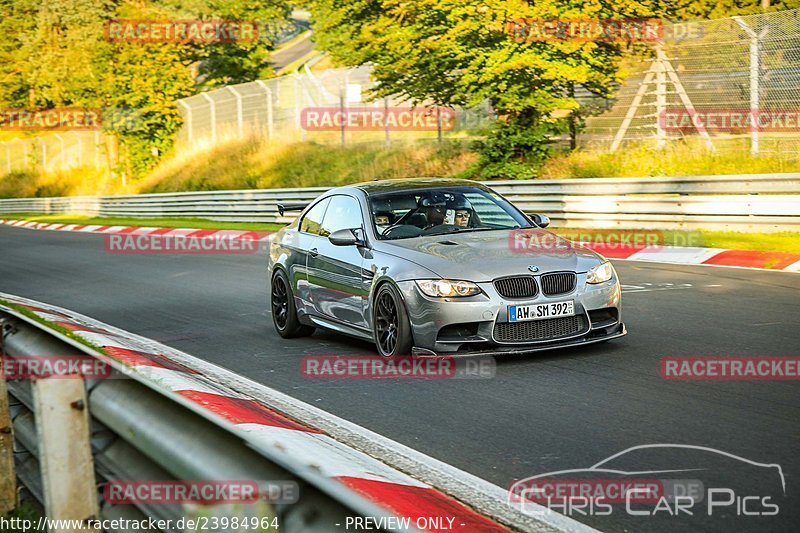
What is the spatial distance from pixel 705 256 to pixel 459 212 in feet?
20.9

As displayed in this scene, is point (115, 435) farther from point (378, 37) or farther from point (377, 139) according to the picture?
point (377, 139)

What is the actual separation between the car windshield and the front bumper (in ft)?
3.93

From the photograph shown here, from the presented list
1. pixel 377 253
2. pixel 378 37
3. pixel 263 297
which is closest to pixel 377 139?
pixel 378 37

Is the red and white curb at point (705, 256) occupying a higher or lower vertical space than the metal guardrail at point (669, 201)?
lower

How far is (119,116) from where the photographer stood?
50.5m

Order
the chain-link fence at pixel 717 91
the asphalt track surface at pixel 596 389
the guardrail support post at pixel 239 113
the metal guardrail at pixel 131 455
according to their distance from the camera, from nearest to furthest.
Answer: the metal guardrail at pixel 131 455 < the asphalt track surface at pixel 596 389 < the chain-link fence at pixel 717 91 < the guardrail support post at pixel 239 113

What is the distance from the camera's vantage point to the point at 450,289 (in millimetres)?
8648

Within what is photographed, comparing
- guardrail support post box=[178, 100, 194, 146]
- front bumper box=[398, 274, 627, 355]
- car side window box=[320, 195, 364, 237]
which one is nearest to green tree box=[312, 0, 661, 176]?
car side window box=[320, 195, 364, 237]

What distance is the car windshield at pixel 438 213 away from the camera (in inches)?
392

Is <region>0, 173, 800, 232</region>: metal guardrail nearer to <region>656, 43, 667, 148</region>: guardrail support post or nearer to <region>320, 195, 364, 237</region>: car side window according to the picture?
<region>656, 43, 667, 148</region>: guardrail support post

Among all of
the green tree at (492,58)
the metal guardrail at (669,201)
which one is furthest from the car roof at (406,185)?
the green tree at (492,58)

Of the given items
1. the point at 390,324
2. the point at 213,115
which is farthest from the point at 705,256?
the point at 213,115

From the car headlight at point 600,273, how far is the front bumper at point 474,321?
0.42ft

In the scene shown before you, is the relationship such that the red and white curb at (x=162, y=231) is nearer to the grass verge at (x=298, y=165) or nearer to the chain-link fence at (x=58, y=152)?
the grass verge at (x=298, y=165)
